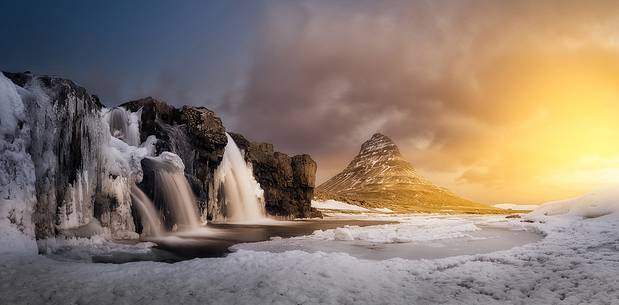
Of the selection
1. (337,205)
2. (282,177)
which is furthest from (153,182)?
(337,205)

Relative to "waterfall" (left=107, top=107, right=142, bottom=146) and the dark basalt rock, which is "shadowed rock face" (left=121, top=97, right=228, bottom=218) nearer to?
"waterfall" (left=107, top=107, right=142, bottom=146)

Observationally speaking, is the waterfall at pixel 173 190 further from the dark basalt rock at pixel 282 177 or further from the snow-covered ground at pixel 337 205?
the snow-covered ground at pixel 337 205

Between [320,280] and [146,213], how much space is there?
16836mm

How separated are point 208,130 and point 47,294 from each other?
98.1 feet

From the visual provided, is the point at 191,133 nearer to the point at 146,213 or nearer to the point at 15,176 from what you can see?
the point at 146,213

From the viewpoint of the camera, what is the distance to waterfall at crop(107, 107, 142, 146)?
2919cm

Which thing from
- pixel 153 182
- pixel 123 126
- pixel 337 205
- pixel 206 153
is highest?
pixel 123 126

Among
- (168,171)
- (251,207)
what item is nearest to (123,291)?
(168,171)

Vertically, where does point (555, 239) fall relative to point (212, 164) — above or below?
below

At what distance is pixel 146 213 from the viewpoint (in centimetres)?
2262

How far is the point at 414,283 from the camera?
29.6 ft

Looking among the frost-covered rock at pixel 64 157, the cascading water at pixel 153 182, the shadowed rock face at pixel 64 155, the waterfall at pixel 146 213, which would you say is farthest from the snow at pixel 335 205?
the shadowed rock face at pixel 64 155

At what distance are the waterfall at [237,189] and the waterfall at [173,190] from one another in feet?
34.7

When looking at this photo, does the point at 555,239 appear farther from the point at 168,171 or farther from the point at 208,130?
the point at 208,130
